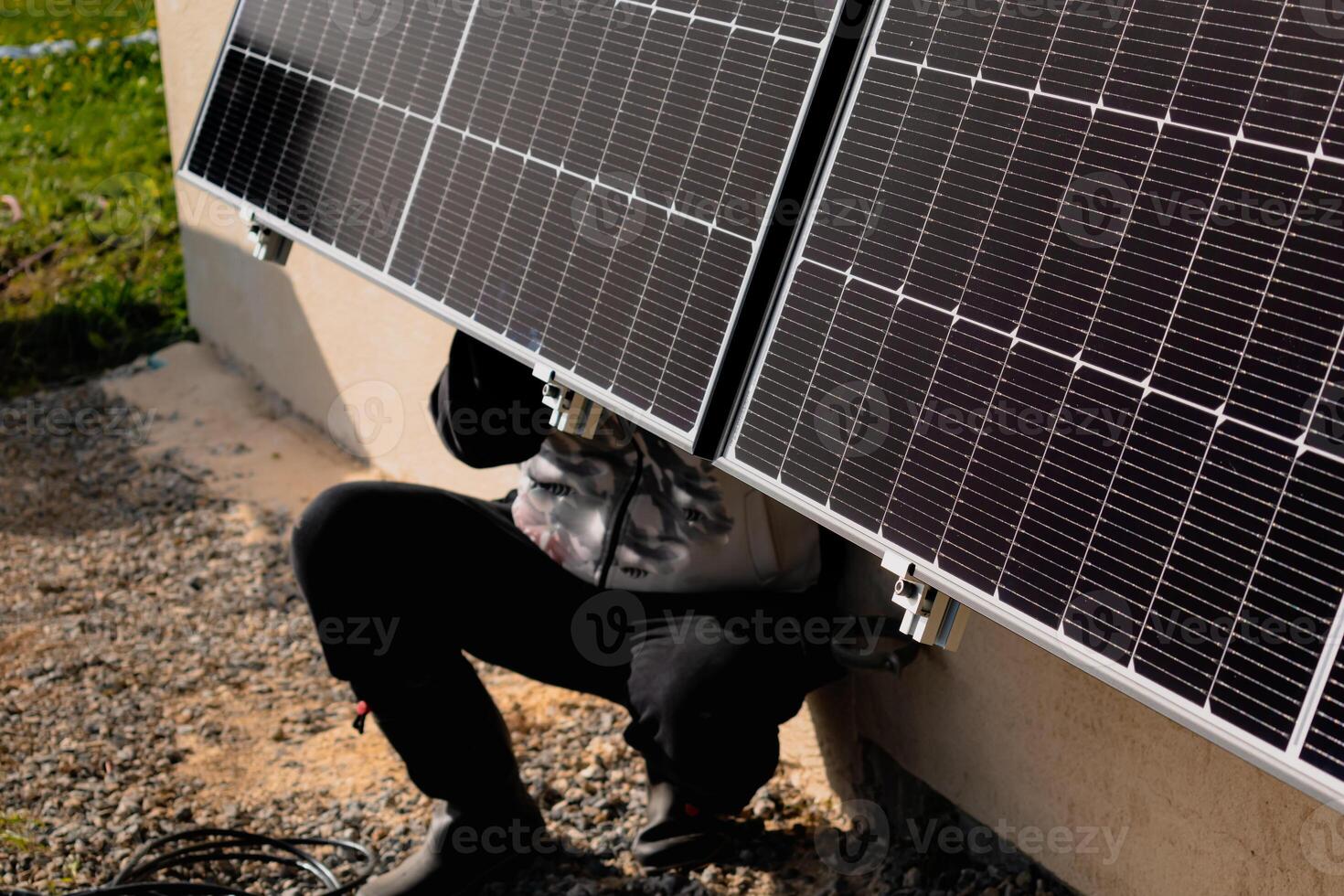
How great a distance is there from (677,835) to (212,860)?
1523 mm

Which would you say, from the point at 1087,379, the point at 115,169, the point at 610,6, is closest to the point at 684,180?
the point at 610,6

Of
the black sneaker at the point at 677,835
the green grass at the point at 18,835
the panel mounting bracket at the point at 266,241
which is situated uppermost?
the panel mounting bracket at the point at 266,241

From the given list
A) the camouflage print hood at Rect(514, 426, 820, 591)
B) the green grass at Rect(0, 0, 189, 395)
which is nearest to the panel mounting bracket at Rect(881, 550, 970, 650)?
the camouflage print hood at Rect(514, 426, 820, 591)

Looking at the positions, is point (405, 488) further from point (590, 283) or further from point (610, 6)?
point (610, 6)

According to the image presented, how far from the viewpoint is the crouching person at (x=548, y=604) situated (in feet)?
12.1

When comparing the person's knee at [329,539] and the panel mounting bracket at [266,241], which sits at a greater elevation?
the panel mounting bracket at [266,241]

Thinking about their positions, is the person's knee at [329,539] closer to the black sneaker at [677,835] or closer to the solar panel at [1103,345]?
the black sneaker at [677,835]

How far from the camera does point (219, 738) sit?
4805 mm

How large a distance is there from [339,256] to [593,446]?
3.12ft

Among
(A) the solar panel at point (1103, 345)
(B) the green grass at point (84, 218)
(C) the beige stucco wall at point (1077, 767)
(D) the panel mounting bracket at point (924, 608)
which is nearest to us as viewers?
(A) the solar panel at point (1103, 345)

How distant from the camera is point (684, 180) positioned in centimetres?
306

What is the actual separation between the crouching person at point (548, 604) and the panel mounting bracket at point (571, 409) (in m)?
0.57

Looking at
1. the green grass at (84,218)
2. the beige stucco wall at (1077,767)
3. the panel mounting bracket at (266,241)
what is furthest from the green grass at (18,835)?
the green grass at (84,218)

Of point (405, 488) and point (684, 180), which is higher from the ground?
point (684, 180)
